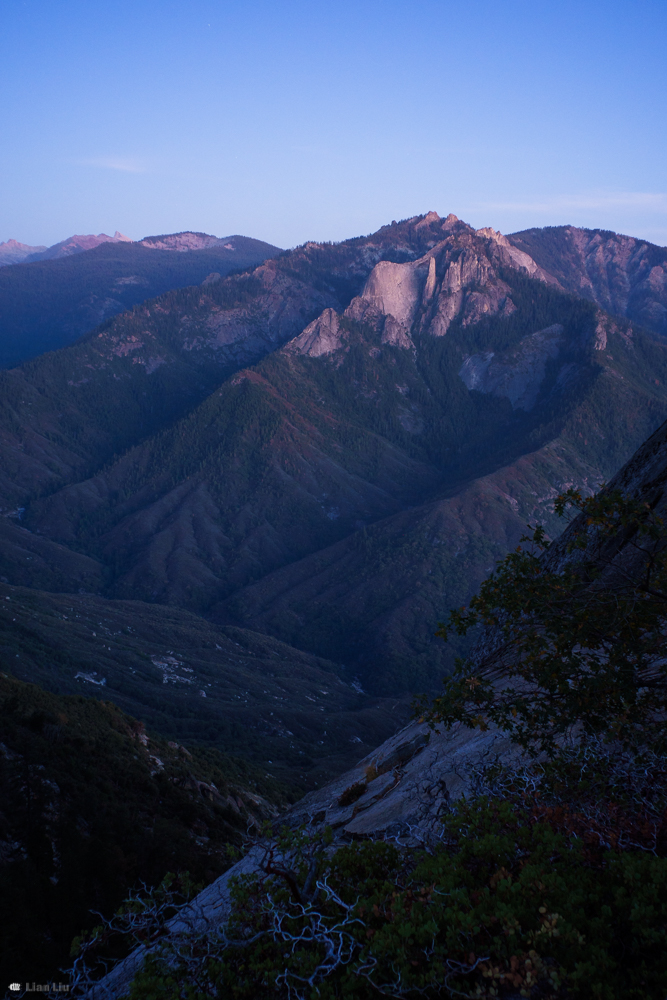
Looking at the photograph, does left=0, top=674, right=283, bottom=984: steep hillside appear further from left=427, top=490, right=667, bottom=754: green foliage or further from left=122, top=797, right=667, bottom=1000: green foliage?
left=427, top=490, right=667, bottom=754: green foliage

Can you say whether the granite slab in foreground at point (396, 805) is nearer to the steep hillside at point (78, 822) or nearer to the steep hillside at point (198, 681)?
the steep hillside at point (78, 822)

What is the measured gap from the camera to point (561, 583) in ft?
33.8

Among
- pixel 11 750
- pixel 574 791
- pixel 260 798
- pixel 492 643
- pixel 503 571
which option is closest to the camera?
pixel 574 791

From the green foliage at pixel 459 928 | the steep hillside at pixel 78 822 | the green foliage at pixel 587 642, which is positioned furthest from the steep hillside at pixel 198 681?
the green foliage at pixel 459 928

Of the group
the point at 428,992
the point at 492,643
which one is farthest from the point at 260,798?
the point at 428,992

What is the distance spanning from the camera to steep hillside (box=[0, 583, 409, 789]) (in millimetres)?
76312

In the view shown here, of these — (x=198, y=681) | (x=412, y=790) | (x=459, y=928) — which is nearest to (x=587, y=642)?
(x=459, y=928)

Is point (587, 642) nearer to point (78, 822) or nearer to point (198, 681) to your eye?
point (78, 822)

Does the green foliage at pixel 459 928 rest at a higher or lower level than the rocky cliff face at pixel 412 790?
higher

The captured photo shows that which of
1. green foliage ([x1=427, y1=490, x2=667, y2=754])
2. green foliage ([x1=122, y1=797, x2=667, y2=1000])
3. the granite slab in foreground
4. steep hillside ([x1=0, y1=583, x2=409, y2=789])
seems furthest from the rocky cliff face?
steep hillside ([x1=0, y1=583, x2=409, y2=789])

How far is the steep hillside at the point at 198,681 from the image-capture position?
7631cm

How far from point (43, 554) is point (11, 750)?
179746 mm

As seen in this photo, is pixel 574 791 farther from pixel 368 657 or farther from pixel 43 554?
pixel 43 554

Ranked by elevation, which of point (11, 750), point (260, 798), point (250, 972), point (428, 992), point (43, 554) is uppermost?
point (428, 992)
